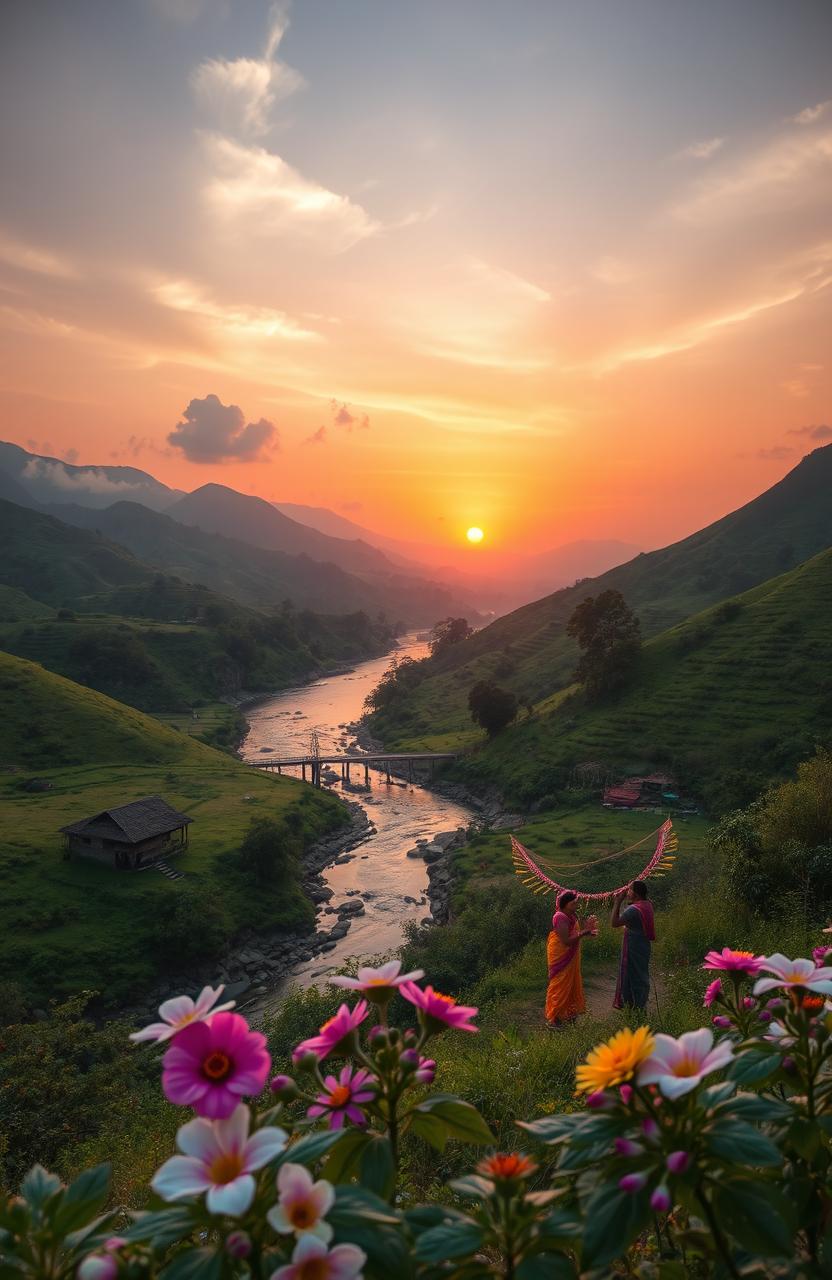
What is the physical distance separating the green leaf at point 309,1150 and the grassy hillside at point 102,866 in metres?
34.1

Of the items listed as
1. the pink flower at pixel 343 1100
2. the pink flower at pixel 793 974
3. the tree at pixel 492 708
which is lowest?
the tree at pixel 492 708

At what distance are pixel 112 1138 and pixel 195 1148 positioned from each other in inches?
531

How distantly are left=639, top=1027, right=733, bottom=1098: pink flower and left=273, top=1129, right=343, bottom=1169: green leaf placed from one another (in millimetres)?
797

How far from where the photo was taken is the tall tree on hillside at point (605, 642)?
67062 millimetres

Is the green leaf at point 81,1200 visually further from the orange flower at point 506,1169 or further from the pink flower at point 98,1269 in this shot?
the orange flower at point 506,1169

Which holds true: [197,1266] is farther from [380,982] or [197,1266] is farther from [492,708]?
[492,708]

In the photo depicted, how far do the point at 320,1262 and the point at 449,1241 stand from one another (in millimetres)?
321

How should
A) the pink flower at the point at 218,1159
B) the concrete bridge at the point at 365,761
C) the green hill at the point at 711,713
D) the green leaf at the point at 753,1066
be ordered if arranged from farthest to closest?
the concrete bridge at the point at 365,761 → the green hill at the point at 711,713 → the green leaf at the point at 753,1066 → the pink flower at the point at 218,1159

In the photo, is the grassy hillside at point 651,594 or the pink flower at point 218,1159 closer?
the pink flower at point 218,1159

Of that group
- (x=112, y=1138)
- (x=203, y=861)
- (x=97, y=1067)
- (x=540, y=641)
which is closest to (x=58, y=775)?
(x=203, y=861)

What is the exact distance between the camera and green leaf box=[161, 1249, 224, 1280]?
1498mm

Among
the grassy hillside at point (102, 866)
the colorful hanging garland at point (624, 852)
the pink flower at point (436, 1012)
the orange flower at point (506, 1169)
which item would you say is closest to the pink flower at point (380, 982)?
the pink flower at point (436, 1012)

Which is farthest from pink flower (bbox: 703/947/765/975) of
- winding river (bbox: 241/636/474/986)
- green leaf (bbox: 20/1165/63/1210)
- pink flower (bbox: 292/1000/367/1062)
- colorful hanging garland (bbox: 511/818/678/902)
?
winding river (bbox: 241/636/474/986)

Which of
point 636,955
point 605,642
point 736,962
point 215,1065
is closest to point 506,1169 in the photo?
point 215,1065
